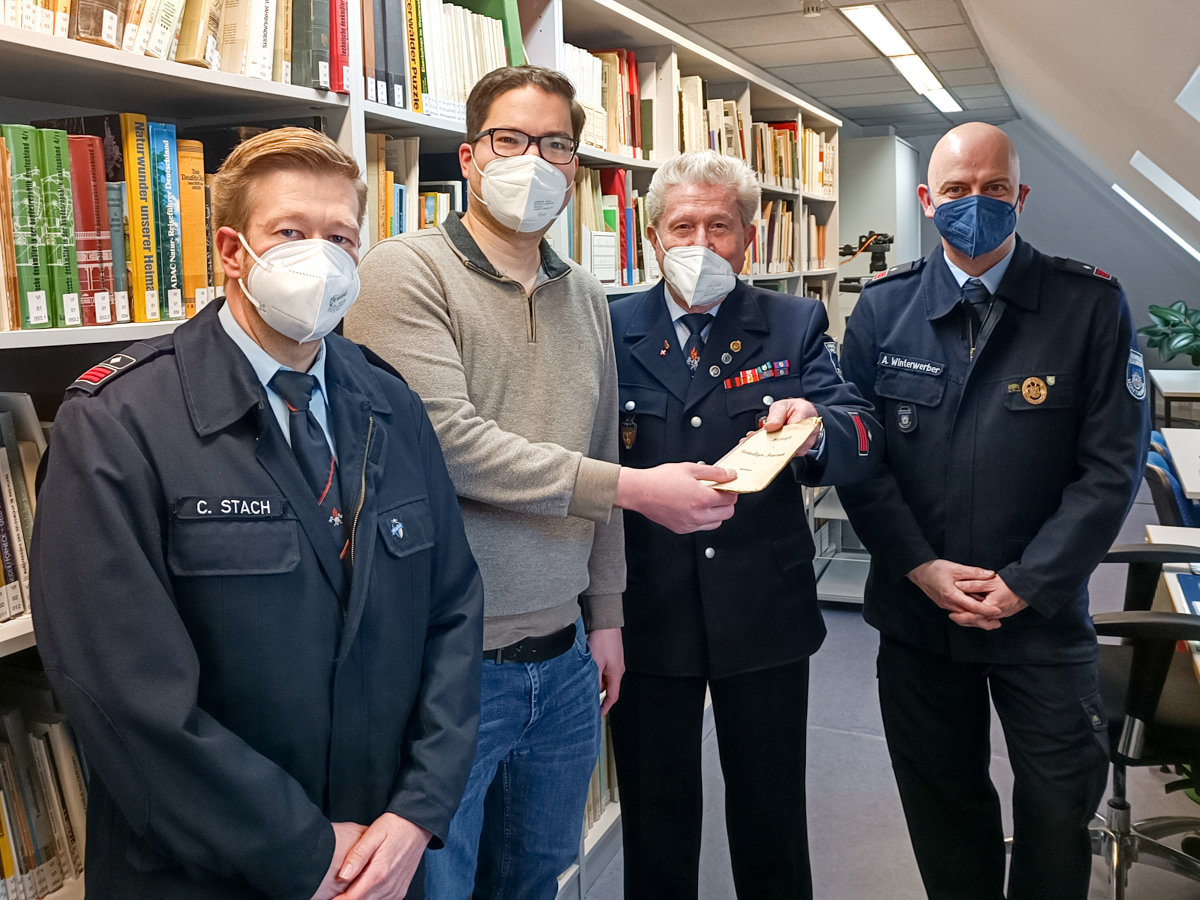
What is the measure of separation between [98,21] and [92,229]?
0.27 metres

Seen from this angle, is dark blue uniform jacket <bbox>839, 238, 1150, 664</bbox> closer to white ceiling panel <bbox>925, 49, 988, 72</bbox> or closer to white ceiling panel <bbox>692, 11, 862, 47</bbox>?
white ceiling panel <bbox>692, 11, 862, 47</bbox>

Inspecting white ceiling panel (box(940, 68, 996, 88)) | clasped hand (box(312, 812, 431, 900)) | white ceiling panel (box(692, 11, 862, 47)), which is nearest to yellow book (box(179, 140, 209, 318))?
clasped hand (box(312, 812, 431, 900))

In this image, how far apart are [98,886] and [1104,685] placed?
2076 mm

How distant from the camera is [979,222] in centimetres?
191

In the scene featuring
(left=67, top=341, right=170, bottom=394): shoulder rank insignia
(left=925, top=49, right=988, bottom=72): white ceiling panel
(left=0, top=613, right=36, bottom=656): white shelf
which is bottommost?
(left=0, top=613, right=36, bottom=656): white shelf

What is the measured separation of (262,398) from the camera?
106 cm

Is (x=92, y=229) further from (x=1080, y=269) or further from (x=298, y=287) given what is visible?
(x=1080, y=269)

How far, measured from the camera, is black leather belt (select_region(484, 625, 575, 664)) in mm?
1486

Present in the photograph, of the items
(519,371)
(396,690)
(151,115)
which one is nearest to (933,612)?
(519,371)

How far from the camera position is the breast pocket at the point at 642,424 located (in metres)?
1.84

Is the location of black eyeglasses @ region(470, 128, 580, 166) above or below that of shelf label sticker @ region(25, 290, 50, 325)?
above

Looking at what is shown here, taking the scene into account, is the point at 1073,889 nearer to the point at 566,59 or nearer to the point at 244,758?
the point at 244,758

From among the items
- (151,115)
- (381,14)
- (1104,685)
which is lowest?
(1104,685)

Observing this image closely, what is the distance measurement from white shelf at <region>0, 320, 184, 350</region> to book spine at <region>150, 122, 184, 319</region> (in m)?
0.04
